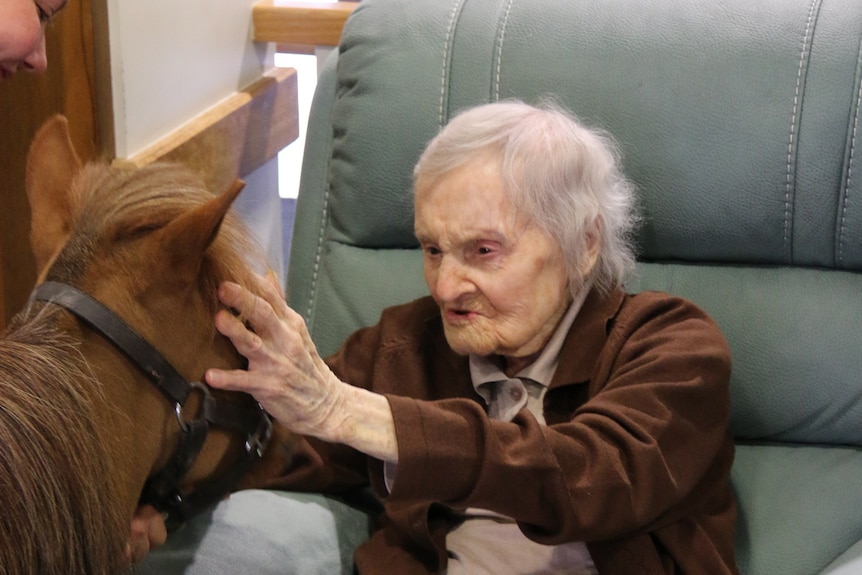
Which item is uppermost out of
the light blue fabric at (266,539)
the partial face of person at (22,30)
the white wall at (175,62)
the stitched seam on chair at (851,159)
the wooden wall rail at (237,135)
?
the partial face of person at (22,30)

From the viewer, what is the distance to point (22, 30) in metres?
1.22

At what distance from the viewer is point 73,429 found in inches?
35.1

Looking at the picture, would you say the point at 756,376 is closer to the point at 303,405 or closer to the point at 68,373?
the point at 303,405

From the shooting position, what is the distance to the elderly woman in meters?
1.11

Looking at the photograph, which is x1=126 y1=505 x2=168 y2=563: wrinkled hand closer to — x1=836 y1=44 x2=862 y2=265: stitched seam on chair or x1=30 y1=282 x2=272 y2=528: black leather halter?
x1=30 y1=282 x2=272 y2=528: black leather halter

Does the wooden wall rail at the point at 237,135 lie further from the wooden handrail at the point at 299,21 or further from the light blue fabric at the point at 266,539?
the light blue fabric at the point at 266,539

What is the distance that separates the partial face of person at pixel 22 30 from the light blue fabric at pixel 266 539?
0.60m

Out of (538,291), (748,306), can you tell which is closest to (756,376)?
(748,306)

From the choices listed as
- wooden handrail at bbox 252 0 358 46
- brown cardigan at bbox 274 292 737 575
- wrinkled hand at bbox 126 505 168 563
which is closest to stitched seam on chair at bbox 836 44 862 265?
brown cardigan at bbox 274 292 737 575

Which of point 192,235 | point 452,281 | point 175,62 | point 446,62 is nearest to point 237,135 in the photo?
point 175,62

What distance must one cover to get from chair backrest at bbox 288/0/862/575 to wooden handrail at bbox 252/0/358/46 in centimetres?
64

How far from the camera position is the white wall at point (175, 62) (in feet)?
6.10

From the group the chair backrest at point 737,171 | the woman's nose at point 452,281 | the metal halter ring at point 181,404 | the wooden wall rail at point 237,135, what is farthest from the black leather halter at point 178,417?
the wooden wall rail at point 237,135

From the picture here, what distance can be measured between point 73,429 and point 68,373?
0.05 metres
